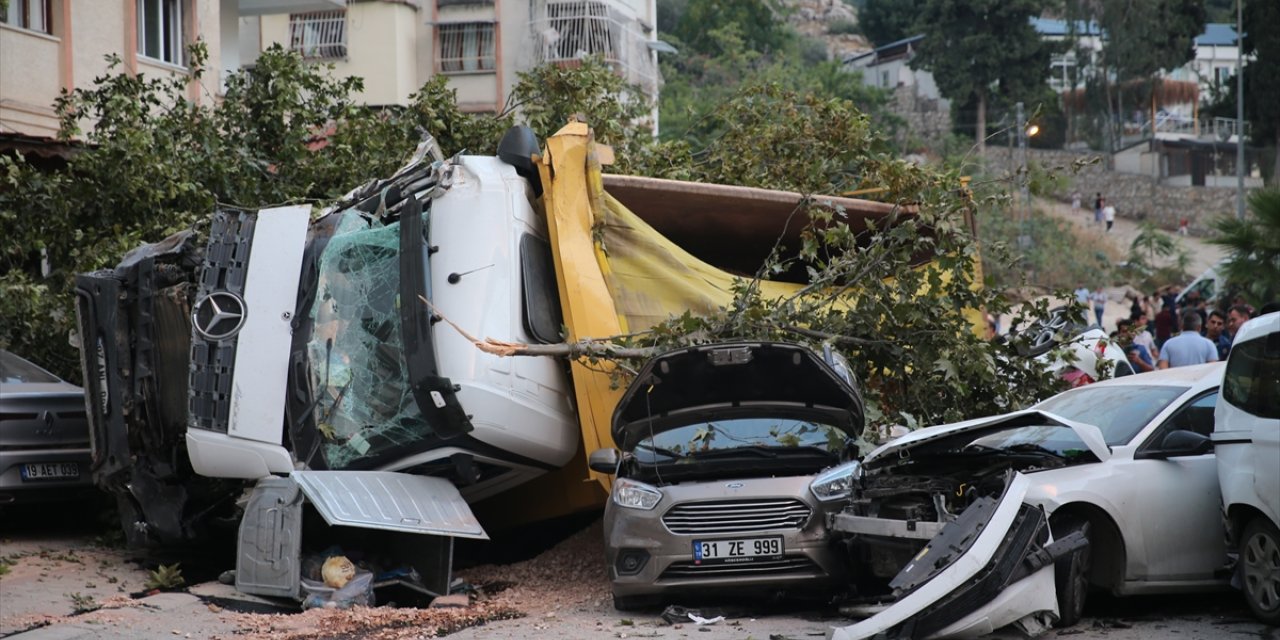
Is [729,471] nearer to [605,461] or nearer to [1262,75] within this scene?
[605,461]

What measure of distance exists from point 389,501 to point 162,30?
48.5ft

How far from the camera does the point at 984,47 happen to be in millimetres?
57156

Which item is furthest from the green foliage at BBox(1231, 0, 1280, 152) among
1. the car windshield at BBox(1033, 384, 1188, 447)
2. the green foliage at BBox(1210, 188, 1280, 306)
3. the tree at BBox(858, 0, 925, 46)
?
the car windshield at BBox(1033, 384, 1188, 447)

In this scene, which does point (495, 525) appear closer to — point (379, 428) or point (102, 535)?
point (379, 428)

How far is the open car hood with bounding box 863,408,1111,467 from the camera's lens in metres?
7.94

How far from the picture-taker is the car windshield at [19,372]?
37.2 ft

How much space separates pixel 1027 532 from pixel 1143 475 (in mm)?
1225

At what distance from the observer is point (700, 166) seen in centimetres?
1423

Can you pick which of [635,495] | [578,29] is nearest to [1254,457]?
[635,495]

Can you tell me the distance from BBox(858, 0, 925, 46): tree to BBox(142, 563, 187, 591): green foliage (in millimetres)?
72941

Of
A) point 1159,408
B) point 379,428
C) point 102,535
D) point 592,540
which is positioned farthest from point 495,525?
point 1159,408

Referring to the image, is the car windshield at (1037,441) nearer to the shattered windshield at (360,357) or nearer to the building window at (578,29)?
the shattered windshield at (360,357)

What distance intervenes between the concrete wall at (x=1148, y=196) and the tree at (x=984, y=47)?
290cm

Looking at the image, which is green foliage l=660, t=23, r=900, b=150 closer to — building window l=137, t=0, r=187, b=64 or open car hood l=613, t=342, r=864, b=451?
building window l=137, t=0, r=187, b=64
